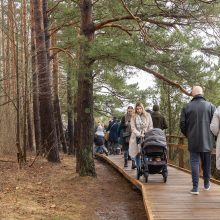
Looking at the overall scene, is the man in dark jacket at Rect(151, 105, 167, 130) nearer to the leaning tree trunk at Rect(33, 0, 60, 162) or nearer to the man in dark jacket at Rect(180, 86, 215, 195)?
the man in dark jacket at Rect(180, 86, 215, 195)

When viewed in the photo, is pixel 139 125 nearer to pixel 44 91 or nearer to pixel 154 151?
pixel 154 151

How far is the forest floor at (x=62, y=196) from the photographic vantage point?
7.65 meters

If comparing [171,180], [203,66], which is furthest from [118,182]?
[203,66]

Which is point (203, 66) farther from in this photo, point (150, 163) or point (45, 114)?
point (45, 114)

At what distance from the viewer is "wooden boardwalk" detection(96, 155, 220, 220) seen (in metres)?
6.32

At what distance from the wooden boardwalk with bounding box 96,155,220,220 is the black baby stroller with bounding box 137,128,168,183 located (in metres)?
0.37

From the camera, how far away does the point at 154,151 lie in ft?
29.2

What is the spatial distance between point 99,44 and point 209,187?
13.3 ft

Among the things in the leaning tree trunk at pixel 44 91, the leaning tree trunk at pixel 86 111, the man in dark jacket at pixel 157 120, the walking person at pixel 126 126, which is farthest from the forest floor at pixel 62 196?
the leaning tree trunk at pixel 44 91

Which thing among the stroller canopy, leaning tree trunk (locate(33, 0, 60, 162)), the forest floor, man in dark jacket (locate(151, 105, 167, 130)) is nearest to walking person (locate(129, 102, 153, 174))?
the stroller canopy

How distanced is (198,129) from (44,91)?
327 inches

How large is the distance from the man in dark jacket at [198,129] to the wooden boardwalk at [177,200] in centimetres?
47

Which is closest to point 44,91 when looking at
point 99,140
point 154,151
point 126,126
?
point 126,126

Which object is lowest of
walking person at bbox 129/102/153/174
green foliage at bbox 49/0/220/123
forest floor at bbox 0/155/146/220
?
forest floor at bbox 0/155/146/220
